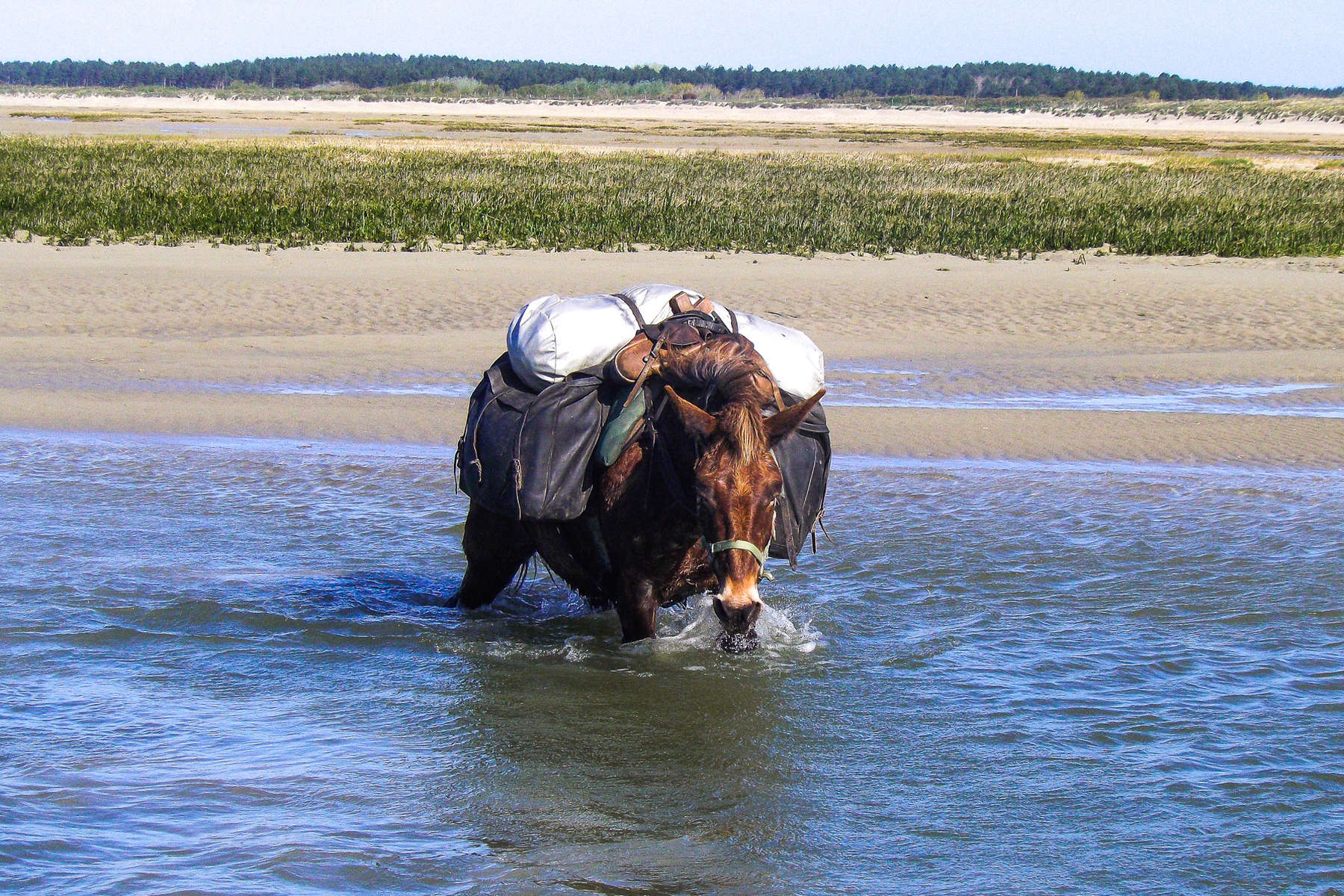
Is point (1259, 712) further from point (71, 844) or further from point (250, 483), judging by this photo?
point (250, 483)

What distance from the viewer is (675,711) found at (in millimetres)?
5367

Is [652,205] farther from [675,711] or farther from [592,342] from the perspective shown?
[675,711]

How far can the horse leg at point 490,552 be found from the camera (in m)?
6.04

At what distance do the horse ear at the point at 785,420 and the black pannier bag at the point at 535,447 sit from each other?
98cm

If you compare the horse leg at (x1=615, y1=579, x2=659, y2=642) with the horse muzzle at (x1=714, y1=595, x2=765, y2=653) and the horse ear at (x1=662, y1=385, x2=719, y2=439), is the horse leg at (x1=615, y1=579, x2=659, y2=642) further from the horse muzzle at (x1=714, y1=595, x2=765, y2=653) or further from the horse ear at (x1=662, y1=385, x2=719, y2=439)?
the horse ear at (x1=662, y1=385, x2=719, y2=439)

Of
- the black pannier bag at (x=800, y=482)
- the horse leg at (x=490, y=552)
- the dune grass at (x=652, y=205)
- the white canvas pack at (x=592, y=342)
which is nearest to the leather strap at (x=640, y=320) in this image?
the white canvas pack at (x=592, y=342)

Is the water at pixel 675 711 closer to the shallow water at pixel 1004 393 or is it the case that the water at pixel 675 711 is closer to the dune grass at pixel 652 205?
the shallow water at pixel 1004 393

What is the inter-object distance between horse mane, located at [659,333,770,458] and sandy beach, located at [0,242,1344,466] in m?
5.52

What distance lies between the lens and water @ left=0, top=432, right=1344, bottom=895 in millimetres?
4102

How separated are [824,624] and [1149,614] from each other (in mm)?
1559

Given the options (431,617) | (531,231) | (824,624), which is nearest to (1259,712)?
(824,624)

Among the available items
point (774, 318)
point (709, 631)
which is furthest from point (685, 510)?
point (774, 318)

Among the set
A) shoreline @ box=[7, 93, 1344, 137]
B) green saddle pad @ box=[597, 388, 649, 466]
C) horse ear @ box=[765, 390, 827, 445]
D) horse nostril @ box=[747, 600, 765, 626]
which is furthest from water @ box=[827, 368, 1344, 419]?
shoreline @ box=[7, 93, 1344, 137]

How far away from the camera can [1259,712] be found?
535cm
